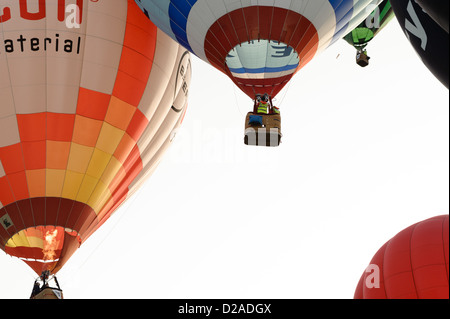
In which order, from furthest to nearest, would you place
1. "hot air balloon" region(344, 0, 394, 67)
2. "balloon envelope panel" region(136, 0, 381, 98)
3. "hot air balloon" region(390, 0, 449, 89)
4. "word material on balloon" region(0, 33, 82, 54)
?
"hot air balloon" region(344, 0, 394, 67) < "word material on balloon" region(0, 33, 82, 54) < "balloon envelope panel" region(136, 0, 381, 98) < "hot air balloon" region(390, 0, 449, 89)

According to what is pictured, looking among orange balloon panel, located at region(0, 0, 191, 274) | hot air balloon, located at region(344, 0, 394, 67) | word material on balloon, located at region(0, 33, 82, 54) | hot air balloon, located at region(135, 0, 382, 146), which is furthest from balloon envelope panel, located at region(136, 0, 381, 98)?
hot air balloon, located at region(344, 0, 394, 67)

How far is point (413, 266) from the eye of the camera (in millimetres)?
7945

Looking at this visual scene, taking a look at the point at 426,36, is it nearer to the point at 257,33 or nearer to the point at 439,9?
the point at 439,9

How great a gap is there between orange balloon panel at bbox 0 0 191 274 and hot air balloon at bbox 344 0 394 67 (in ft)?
13.1

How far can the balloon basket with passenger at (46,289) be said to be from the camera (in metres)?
6.89

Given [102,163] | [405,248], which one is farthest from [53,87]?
[405,248]

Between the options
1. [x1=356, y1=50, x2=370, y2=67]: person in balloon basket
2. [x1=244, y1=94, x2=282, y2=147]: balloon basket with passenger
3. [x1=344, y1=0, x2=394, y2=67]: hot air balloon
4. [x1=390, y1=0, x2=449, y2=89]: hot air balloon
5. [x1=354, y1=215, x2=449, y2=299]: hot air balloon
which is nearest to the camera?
[x1=390, y1=0, x2=449, y2=89]: hot air balloon

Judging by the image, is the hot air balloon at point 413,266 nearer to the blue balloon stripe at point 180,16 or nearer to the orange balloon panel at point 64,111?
the orange balloon panel at point 64,111

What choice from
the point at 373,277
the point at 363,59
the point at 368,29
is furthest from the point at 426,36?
the point at 363,59

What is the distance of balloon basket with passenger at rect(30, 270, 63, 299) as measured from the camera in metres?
6.89

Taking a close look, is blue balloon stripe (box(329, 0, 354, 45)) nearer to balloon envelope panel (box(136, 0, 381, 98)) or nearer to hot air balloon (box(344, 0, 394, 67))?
balloon envelope panel (box(136, 0, 381, 98))

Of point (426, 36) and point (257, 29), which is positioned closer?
point (426, 36)

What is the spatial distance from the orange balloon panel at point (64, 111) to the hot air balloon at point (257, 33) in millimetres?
732

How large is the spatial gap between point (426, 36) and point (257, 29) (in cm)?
280
